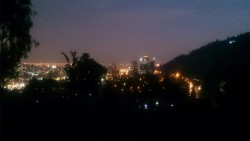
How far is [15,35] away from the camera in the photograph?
23484 mm

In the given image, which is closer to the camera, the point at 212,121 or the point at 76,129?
the point at 76,129

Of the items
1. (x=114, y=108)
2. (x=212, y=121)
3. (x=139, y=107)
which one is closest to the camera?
(x=212, y=121)

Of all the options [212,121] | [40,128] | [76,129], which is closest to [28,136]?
[40,128]

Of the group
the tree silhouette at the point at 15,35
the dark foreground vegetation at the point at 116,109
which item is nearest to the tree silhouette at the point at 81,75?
the dark foreground vegetation at the point at 116,109

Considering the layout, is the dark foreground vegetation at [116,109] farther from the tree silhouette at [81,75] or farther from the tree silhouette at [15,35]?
the tree silhouette at [15,35]

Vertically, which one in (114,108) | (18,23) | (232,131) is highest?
(18,23)

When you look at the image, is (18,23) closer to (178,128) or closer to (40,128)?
(40,128)

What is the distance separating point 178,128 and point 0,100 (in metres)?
8.68

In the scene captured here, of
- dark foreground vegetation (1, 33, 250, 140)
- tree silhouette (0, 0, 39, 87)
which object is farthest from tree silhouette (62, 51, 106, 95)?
tree silhouette (0, 0, 39, 87)

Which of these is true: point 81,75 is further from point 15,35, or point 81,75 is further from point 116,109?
point 116,109

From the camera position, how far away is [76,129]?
44.4ft

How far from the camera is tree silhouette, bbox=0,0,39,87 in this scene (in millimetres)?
21812

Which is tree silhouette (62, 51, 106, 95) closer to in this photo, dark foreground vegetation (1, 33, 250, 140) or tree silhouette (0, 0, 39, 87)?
dark foreground vegetation (1, 33, 250, 140)

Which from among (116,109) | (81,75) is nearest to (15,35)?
(81,75)
